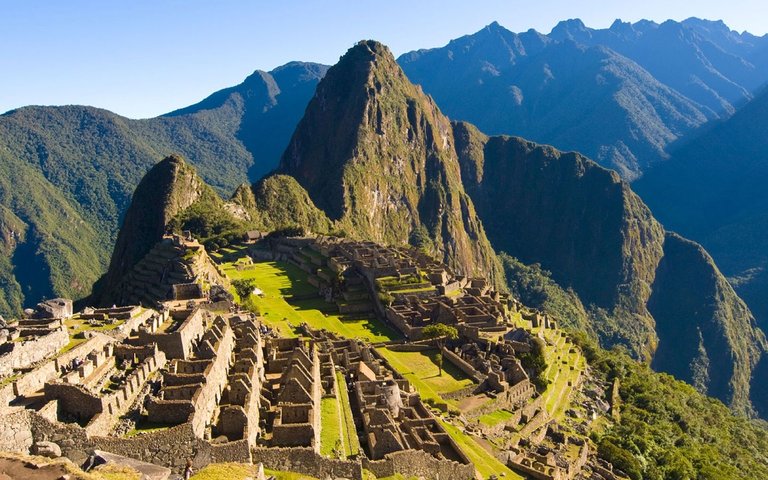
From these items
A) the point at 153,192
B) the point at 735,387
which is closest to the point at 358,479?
the point at 153,192

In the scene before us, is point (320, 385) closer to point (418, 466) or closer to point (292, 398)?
point (292, 398)

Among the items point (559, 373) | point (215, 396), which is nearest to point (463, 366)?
point (559, 373)

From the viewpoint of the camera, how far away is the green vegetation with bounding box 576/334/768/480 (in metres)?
52.3

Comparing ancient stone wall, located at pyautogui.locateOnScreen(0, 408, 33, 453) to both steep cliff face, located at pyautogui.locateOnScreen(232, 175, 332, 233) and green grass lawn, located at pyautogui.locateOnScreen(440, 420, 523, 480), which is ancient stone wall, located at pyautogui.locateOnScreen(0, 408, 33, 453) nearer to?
green grass lawn, located at pyautogui.locateOnScreen(440, 420, 523, 480)

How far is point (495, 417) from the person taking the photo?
4647 centimetres

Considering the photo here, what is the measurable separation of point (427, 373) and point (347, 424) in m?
20.2

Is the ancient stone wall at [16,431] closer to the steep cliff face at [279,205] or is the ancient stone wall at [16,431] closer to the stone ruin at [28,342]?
the stone ruin at [28,342]

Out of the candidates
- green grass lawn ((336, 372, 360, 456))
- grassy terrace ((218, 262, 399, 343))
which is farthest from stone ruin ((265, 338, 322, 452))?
grassy terrace ((218, 262, 399, 343))

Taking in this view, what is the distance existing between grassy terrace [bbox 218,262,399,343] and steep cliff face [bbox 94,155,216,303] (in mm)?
43737

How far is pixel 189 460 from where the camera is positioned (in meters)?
21.1

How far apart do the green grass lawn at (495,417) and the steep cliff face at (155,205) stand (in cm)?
8528

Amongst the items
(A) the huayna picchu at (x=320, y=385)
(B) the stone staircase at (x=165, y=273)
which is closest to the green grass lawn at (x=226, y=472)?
(A) the huayna picchu at (x=320, y=385)

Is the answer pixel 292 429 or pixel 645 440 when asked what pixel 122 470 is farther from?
pixel 645 440

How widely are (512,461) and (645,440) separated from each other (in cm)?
2435
